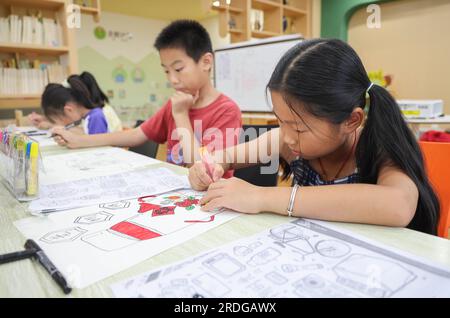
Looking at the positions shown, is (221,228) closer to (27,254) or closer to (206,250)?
(206,250)

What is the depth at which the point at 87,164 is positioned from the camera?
3.51ft

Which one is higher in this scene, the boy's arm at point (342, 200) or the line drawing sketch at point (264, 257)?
the boy's arm at point (342, 200)

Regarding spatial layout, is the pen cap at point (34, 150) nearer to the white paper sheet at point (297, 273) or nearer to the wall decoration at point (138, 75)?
the white paper sheet at point (297, 273)

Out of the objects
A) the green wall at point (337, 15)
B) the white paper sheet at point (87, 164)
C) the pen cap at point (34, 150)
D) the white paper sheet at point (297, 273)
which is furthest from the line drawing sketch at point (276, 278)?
the green wall at point (337, 15)

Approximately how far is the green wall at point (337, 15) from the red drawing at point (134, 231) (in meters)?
4.51

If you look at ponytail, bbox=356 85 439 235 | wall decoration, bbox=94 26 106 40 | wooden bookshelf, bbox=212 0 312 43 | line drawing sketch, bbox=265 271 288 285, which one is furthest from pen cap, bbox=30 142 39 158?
wall decoration, bbox=94 26 106 40

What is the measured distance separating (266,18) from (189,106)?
3.69 metres

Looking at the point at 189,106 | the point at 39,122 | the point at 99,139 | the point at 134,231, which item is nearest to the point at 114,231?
the point at 134,231

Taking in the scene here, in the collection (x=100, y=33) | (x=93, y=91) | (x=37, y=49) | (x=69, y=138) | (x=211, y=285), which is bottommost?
(x=211, y=285)

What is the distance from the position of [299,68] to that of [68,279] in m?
0.53

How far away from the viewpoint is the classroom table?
38 centimetres

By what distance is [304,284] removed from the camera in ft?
1.26

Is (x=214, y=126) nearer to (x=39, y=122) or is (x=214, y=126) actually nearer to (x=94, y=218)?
(x=94, y=218)

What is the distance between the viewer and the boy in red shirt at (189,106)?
125cm
